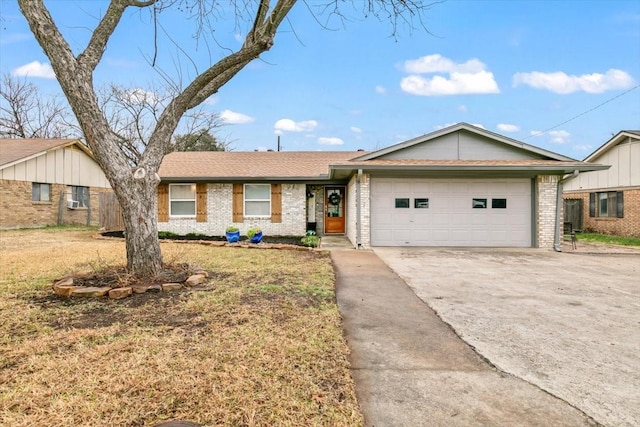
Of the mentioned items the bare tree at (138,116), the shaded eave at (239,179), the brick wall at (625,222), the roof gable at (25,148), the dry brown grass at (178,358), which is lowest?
the dry brown grass at (178,358)

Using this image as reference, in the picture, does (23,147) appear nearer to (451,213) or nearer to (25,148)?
(25,148)

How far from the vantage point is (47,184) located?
1800cm

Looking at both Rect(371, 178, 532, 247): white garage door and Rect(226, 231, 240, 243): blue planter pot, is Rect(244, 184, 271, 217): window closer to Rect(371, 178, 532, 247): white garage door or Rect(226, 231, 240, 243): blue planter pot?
Rect(226, 231, 240, 243): blue planter pot

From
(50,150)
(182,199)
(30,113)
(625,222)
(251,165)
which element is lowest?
(625,222)

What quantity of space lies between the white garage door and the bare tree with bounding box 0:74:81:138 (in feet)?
88.3

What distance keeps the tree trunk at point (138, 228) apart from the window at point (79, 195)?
57.9ft

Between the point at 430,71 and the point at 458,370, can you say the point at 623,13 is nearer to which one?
the point at 430,71

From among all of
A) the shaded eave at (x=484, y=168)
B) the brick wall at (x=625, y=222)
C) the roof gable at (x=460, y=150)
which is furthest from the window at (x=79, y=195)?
the brick wall at (x=625, y=222)

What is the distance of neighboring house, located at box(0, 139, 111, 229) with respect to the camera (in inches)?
642

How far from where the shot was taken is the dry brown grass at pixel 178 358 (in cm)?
221

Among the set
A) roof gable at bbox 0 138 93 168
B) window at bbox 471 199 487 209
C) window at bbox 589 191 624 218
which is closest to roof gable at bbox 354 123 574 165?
window at bbox 471 199 487 209

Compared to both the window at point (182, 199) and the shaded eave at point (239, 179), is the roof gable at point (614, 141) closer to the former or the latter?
the shaded eave at point (239, 179)

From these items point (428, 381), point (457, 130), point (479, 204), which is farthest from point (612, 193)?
point (428, 381)

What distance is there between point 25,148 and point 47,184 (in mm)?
2090
